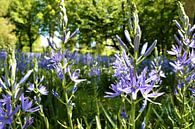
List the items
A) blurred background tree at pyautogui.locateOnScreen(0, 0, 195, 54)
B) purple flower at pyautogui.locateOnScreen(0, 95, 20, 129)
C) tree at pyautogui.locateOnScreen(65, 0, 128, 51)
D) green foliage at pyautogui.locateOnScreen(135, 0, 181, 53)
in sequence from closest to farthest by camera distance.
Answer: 1. purple flower at pyautogui.locateOnScreen(0, 95, 20, 129)
2. green foliage at pyautogui.locateOnScreen(135, 0, 181, 53)
3. blurred background tree at pyautogui.locateOnScreen(0, 0, 195, 54)
4. tree at pyautogui.locateOnScreen(65, 0, 128, 51)

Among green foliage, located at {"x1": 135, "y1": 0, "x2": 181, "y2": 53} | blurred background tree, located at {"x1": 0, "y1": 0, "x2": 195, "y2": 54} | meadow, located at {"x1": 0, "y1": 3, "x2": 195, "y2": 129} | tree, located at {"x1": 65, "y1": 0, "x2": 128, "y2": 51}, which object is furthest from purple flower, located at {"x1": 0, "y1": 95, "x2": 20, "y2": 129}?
tree, located at {"x1": 65, "y1": 0, "x2": 128, "y2": 51}

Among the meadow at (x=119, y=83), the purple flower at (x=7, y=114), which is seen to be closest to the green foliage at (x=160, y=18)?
the meadow at (x=119, y=83)

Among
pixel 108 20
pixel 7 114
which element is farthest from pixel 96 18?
pixel 7 114

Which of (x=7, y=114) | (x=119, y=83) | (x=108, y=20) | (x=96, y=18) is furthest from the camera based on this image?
(x=96, y=18)

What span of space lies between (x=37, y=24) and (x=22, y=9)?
69.2 inches

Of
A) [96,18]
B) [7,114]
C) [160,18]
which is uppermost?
[96,18]

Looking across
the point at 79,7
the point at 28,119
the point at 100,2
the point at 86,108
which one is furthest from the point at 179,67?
the point at 79,7

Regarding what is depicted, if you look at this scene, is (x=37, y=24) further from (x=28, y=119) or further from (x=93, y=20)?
(x=28, y=119)

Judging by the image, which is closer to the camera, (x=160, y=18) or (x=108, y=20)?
(x=160, y=18)

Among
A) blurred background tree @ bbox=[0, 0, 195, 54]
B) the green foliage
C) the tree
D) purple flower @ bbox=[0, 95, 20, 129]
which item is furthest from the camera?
the tree

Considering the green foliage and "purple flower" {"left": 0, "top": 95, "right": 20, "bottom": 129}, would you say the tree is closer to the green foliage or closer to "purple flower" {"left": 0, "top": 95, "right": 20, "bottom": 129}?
the green foliage

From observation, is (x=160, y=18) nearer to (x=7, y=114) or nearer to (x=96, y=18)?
(x=96, y=18)

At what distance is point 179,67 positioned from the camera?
235 cm

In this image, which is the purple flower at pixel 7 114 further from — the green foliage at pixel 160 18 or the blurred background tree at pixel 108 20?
the green foliage at pixel 160 18
